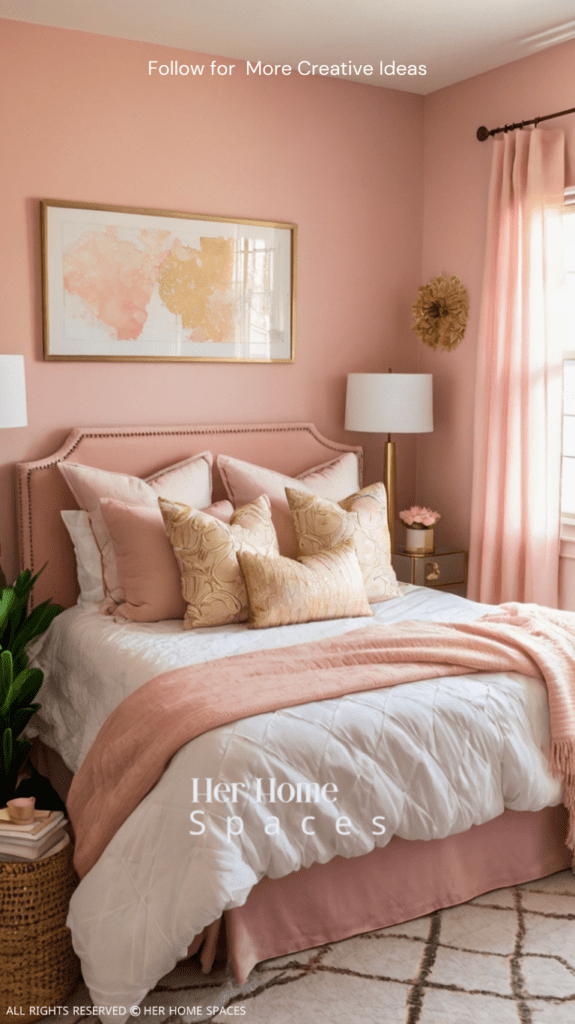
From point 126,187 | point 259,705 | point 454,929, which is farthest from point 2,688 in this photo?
point 126,187

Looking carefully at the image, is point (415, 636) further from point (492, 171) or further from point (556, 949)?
point (492, 171)

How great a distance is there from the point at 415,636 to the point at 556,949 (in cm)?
94

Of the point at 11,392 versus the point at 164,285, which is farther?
the point at 164,285

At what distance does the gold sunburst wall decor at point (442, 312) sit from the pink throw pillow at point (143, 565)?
5.88ft

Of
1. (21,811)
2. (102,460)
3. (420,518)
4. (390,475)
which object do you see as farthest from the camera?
(390,475)

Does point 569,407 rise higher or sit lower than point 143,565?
higher

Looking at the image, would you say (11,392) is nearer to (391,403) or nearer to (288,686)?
(288,686)

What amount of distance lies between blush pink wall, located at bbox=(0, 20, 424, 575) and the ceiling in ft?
0.42

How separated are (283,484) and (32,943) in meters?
2.12

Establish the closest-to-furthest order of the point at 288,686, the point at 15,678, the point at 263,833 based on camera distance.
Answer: the point at 263,833, the point at 288,686, the point at 15,678

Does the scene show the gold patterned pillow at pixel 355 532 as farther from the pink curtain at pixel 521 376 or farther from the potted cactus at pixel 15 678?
the potted cactus at pixel 15 678

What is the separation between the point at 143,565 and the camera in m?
3.27

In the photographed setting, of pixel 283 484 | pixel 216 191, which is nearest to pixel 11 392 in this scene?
pixel 283 484

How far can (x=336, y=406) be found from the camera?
445 centimetres
